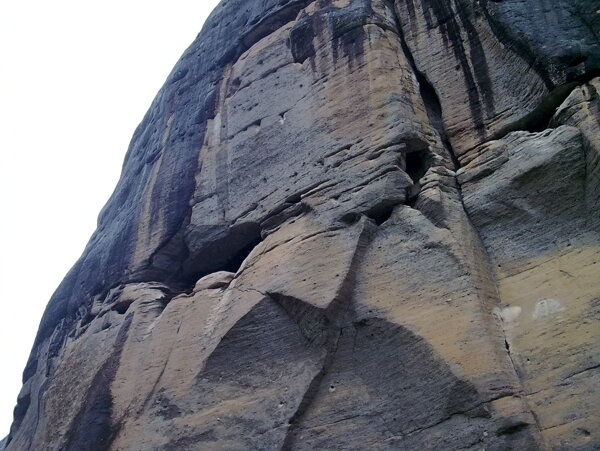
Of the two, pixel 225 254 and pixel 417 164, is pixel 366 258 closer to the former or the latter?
pixel 417 164

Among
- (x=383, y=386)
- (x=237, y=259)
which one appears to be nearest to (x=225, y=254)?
(x=237, y=259)

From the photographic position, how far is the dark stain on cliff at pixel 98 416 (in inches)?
331

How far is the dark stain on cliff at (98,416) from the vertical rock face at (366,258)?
3 cm

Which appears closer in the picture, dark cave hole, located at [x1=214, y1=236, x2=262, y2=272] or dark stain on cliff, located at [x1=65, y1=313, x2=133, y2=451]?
dark stain on cliff, located at [x1=65, y1=313, x2=133, y2=451]

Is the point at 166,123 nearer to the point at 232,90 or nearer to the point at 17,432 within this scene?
the point at 232,90

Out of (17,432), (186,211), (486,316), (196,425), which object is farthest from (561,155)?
(17,432)

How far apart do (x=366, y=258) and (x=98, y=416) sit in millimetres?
4540

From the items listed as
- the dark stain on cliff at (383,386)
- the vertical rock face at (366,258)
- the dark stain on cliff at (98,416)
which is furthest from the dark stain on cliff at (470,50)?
the dark stain on cliff at (98,416)

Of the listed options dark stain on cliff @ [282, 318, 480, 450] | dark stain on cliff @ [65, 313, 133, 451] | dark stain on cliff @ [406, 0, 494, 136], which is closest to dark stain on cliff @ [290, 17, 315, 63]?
dark stain on cliff @ [406, 0, 494, 136]

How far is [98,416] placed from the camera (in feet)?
28.3

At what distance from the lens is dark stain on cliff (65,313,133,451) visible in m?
8.41

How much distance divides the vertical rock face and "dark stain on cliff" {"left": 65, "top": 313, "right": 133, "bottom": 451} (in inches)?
1.3

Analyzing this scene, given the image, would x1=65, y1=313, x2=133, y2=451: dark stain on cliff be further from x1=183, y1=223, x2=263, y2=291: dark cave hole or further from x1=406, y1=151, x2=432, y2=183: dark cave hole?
x1=406, y1=151, x2=432, y2=183: dark cave hole

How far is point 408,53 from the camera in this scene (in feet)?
31.3
